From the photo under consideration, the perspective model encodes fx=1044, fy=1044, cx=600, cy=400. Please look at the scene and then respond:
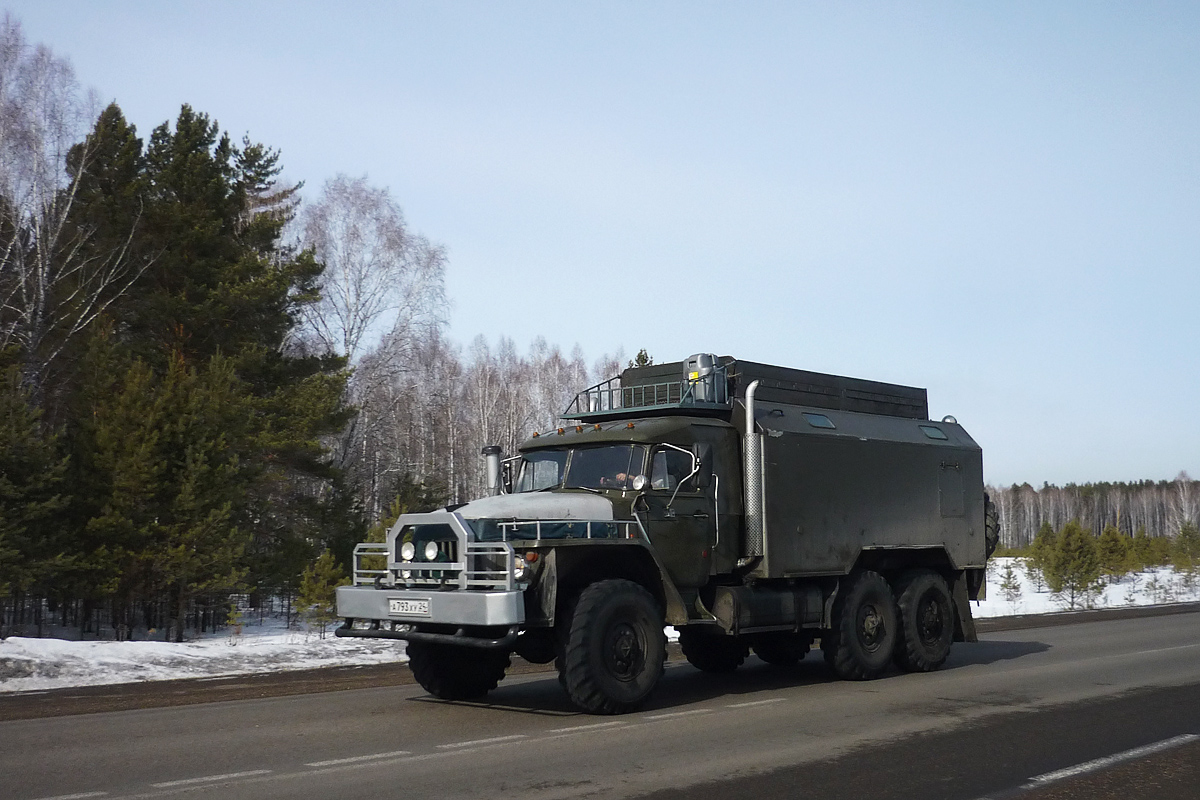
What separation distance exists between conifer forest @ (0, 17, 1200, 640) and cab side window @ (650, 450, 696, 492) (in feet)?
35.6

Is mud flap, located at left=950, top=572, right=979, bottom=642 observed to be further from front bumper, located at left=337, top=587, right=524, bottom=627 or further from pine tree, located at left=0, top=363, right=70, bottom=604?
pine tree, located at left=0, top=363, right=70, bottom=604

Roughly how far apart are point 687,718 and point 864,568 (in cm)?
440

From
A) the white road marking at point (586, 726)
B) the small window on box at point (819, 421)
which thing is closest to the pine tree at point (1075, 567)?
the small window on box at point (819, 421)

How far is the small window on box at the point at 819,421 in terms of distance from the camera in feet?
40.1

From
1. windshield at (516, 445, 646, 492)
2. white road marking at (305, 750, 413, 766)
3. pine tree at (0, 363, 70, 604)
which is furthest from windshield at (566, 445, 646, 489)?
pine tree at (0, 363, 70, 604)

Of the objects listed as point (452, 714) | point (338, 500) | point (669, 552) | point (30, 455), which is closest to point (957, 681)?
point (669, 552)

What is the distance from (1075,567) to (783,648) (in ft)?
95.0

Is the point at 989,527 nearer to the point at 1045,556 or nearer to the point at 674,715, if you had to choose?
the point at 674,715

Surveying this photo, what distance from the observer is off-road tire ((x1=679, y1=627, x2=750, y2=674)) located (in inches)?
504

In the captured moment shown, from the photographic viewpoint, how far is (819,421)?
12.3 metres

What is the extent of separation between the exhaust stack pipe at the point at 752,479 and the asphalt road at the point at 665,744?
65.2 inches

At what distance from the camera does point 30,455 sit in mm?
17094

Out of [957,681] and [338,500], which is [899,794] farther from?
[338,500]

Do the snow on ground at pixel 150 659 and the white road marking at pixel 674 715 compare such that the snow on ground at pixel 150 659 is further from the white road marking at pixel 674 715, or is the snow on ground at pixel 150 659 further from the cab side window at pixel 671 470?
the white road marking at pixel 674 715
